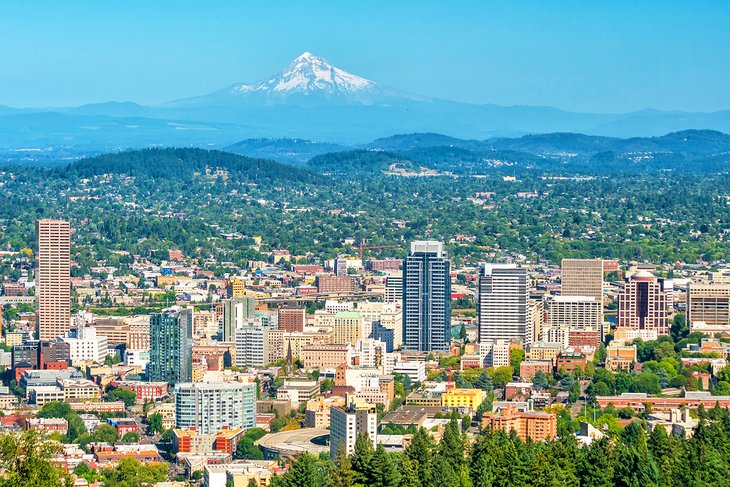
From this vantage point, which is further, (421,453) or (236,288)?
(236,288)

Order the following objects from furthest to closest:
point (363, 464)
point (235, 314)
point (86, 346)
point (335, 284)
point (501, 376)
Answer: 1. point (335, 284)
2. point (235, 314)
3. point (86, 346)
4. point (501, 376)
5. point (363, 464)

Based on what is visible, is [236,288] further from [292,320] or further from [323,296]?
[292,320]

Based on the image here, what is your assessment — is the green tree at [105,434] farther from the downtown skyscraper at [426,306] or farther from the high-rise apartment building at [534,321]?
the high-rise apartment building at [534,321]

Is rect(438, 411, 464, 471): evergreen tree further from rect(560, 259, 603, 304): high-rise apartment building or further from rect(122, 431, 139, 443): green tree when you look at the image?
rect(560, 259, 603, 304): high-rise apartment building

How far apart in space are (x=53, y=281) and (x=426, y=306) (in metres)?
8.29

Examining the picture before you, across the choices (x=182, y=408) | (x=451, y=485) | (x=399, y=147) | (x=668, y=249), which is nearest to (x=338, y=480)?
(x=451, y=485)

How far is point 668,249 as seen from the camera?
2557 inches

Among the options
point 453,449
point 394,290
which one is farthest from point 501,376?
point 453,449

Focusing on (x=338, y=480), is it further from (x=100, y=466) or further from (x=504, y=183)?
(x=504, y=183)

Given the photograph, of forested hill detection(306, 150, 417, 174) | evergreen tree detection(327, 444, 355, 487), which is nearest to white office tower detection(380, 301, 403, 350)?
evergreen tree detection(327, 444, 355, 487)

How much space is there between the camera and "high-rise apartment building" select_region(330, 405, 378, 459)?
2822cm

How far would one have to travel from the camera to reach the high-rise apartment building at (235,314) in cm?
4159

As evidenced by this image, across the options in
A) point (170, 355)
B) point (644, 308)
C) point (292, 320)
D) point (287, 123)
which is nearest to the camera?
point (170, 355)

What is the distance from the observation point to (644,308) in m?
45.0
